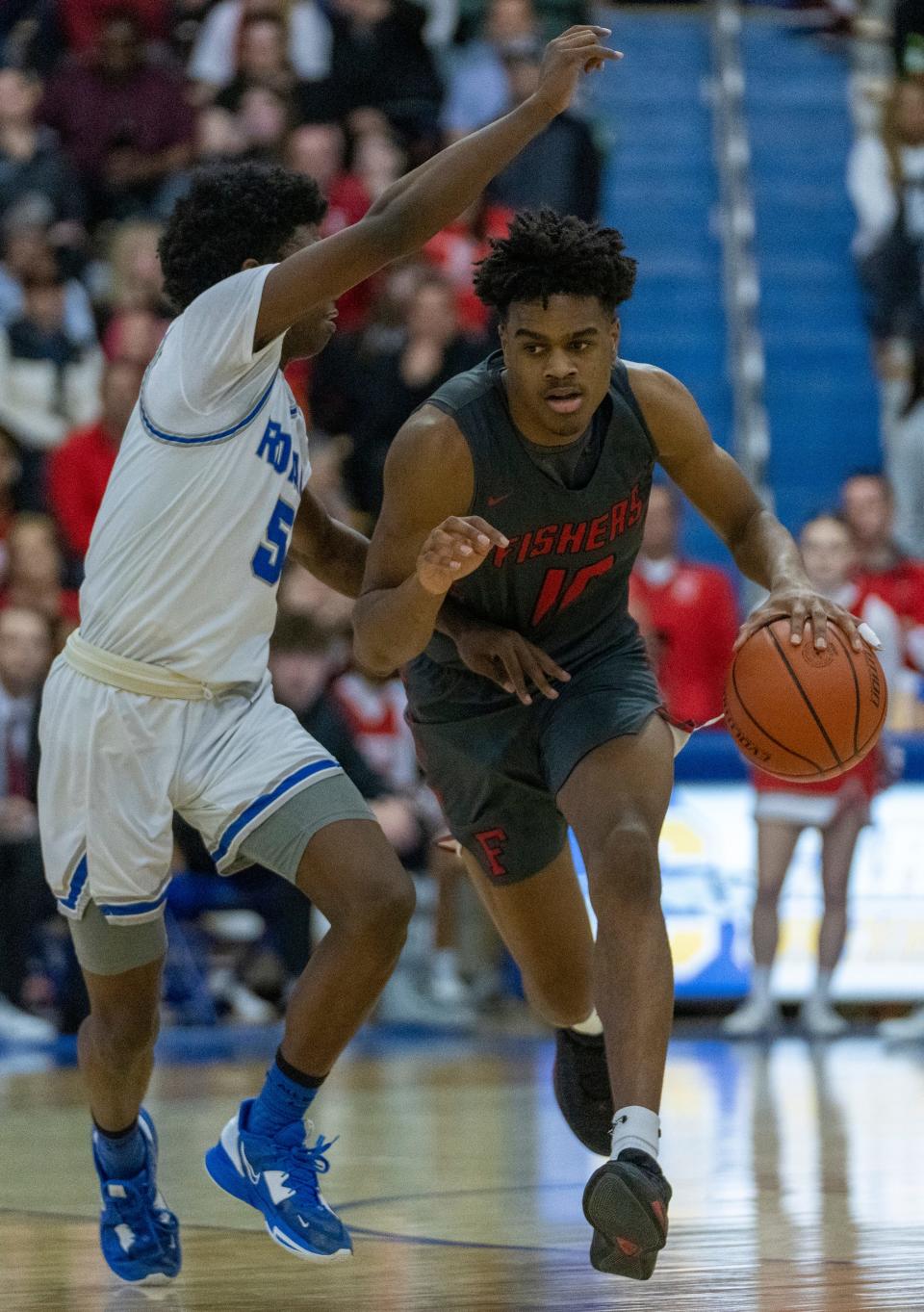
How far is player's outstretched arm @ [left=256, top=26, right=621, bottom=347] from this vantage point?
4152 mm

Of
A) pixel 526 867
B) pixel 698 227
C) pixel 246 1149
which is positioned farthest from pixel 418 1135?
pixel 698 227

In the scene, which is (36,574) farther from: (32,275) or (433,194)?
(433,194)

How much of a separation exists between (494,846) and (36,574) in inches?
214

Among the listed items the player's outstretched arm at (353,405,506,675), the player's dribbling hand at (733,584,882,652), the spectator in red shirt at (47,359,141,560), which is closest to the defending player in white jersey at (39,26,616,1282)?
Answer: the player's outstretched arm at (353,405,506,675)

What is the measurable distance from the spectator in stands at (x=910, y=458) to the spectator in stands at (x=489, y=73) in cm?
284

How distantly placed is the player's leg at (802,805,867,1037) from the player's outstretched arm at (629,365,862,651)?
4.58 m

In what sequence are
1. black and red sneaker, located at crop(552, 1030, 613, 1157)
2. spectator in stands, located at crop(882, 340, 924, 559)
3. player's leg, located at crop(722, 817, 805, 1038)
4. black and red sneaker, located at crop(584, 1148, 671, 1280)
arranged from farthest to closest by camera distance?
spectator in stands, located at crop(882, 340, 924, 559), player's leg, located at crop(722, 817, 805, 1038), black and red sneaker, located at crop(552, 1030, 613, 1157), black and red sneaker, located at crop(584, 1148, 671, 1280)

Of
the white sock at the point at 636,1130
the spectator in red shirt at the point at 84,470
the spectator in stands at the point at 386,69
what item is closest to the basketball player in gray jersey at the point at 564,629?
the white sock at the point at 636,1130

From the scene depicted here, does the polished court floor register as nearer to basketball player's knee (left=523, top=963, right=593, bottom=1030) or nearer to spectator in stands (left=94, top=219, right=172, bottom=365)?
basketball player's knee (left=523, top=963, right=593, bottom=1030)

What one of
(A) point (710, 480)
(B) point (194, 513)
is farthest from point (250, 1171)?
(A) point (710, 480)

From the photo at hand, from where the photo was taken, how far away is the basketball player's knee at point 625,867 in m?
4.37

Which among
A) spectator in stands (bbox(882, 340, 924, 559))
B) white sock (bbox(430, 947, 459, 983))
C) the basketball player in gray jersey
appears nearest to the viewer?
the basketball player in gray jersey

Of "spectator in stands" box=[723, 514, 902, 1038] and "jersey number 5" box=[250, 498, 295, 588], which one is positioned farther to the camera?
"spectator in stands" box=[723, 514, 902, 1038]

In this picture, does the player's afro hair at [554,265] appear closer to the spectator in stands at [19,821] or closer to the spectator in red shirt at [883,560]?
the spectator in stands at [19,821]
